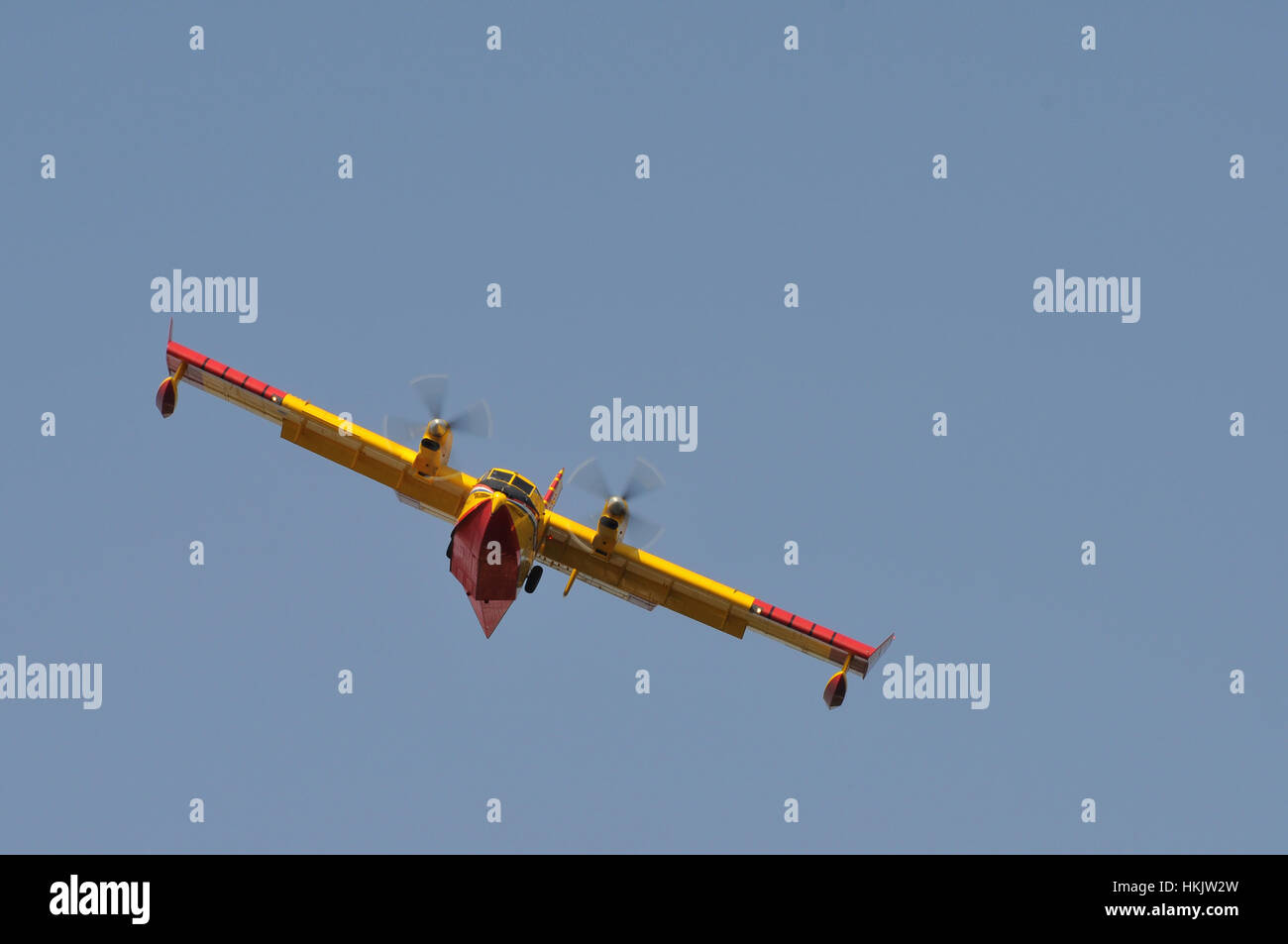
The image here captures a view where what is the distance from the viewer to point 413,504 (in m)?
41.3

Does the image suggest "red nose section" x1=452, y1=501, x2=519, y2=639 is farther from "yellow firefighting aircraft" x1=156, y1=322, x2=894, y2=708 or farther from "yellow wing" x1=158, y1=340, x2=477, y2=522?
"yellow wing" x1=158, y1=340, x2=477, y2=522

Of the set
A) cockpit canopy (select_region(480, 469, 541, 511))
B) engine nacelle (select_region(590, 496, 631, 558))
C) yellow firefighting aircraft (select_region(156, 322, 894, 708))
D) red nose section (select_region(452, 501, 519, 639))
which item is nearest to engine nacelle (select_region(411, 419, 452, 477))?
yellow firefighting aircraft (select_region(156, 322, 894, 708))

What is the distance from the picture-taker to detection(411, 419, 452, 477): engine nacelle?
4031cm

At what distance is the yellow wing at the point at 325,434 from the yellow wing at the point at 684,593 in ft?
9.45

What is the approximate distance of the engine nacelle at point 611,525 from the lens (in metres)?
40.4

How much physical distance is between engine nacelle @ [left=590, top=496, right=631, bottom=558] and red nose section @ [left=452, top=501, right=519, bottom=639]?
3432 millimetres

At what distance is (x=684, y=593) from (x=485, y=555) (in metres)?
7.08

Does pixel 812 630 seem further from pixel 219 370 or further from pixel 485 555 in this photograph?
pixel 219 370

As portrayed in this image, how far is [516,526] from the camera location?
3800 cm

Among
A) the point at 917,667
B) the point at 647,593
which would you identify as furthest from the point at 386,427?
the point at 917,667

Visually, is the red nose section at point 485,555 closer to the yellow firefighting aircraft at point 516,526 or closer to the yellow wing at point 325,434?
the yellow firefighting aircraft at point 516,526

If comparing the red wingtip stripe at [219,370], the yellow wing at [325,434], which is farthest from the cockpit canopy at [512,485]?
the red wingtip stripe at [219,370]

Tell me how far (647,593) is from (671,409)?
16.2 feet

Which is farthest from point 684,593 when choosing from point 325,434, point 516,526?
point 325,434
